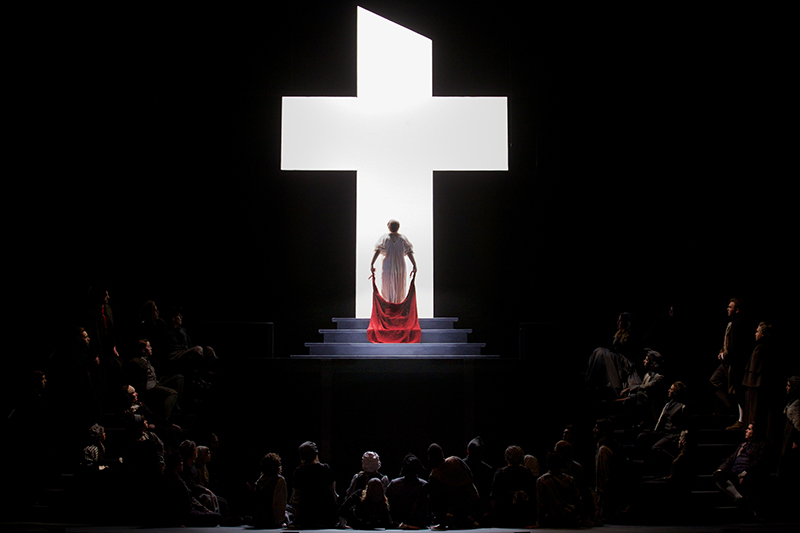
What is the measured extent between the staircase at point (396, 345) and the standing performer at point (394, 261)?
435 mm

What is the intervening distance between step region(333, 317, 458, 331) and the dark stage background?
23.5 inches

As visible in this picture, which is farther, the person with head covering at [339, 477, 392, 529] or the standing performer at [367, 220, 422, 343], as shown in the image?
the standing performer at [367, 220, 422, 343]

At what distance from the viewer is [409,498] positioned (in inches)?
207

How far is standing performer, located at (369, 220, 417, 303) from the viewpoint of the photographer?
7.98m

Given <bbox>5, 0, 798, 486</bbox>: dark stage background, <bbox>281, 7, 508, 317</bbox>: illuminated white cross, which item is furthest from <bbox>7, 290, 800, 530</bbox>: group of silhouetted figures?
<bbox>281, 7, 508, 317</bbox>: illuminated white cross

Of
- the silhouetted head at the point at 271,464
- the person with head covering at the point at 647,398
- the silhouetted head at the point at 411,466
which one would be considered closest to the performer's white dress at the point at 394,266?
the person with head covering at the point at 647,398

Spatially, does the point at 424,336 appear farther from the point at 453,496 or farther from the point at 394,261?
the point at 453,496

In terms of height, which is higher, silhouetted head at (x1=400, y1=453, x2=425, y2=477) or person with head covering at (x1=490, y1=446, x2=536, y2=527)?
silhouetted head at (x1=400, y1=453, x2=425, y2=477)

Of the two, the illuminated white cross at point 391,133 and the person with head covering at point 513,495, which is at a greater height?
the illuminated white cross at point 391,133

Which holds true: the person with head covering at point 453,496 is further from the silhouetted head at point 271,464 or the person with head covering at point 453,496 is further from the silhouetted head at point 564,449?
the silhouetted head at point 271,464

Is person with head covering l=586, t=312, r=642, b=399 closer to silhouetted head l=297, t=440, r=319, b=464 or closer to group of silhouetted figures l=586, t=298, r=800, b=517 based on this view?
group of silhouetted figures l=586, t=298, r=800, b=517

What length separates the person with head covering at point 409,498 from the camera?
5.25 meters

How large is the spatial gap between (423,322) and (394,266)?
0.67 meters

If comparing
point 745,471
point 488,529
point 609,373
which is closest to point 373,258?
point 609,373
